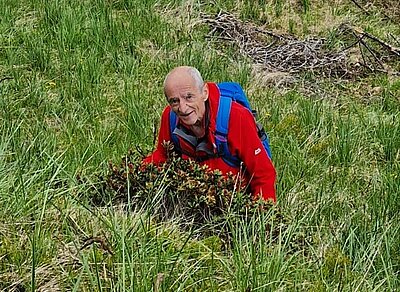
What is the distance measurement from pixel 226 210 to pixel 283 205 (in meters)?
0.56

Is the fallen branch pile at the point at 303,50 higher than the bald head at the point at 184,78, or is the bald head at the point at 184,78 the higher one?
the bald head at the point at 184,78

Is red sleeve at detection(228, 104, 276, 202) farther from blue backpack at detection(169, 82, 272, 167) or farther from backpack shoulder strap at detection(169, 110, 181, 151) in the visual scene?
backpack shoulder strap at detection(169, 110, 181, 151)

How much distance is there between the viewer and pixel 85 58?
17.6ft

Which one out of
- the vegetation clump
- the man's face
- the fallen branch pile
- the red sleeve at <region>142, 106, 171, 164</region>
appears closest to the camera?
the vegetation clump

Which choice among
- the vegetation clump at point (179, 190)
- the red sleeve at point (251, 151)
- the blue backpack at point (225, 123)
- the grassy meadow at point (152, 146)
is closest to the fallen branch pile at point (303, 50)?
the grassy meadow at point (152, 146)

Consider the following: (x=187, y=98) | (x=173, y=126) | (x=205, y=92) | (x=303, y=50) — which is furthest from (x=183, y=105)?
(x=303, y=50)

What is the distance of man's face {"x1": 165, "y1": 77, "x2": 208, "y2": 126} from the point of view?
3480mm

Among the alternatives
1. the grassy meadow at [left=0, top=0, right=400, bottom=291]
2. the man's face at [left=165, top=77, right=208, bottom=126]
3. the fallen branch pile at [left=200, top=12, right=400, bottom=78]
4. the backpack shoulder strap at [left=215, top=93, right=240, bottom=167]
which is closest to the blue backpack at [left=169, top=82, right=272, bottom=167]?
the backpack shoulder strap at [left=215, top=93, right=240, bottom=167]

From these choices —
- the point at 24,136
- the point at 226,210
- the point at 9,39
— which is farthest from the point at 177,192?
the point at 9,39

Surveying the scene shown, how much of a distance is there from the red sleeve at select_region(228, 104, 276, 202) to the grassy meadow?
0.22m

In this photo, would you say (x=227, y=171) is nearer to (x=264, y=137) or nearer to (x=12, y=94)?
(x=264, y=137)

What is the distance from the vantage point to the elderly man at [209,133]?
11.5ft

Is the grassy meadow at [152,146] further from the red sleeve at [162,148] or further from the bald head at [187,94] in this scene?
the bald head at [187,94]

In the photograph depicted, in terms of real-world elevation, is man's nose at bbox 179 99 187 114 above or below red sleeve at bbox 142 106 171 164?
above
